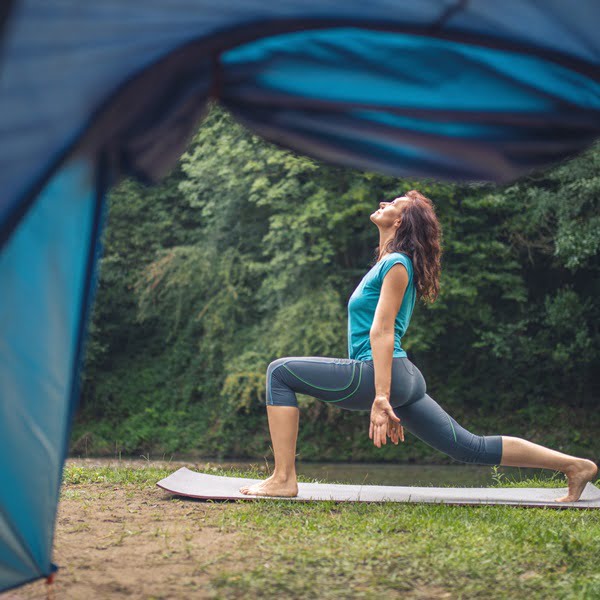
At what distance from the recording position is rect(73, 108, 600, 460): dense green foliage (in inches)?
548

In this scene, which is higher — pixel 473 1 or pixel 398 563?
pixel 473 1

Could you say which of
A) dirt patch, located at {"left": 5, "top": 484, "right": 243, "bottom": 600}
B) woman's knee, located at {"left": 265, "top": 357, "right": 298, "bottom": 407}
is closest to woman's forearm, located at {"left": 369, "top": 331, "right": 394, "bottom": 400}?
woman's knee, located at {"left": 265, "top": 357, "right": 298, "bottom": 407}

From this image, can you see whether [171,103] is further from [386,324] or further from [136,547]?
[136,547]

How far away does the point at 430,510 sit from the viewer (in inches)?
152

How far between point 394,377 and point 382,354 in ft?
0.60

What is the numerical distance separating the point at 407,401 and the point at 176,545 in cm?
141

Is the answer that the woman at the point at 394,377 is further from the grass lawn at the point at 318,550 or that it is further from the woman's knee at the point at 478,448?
the grass lawn at the point at 318,550

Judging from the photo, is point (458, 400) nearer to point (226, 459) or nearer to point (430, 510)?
point (226, 459)

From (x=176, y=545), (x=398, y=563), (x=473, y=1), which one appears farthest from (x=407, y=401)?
(x=473, y=1)

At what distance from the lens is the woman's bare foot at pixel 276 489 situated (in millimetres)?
4066

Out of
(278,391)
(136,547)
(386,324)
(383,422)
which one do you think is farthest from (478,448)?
(136,547)

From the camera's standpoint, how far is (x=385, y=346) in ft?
12.3

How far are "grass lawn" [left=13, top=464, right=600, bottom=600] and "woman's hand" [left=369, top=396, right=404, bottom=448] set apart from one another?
0.40m

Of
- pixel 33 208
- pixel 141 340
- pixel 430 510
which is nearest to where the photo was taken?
pixel 33 208
